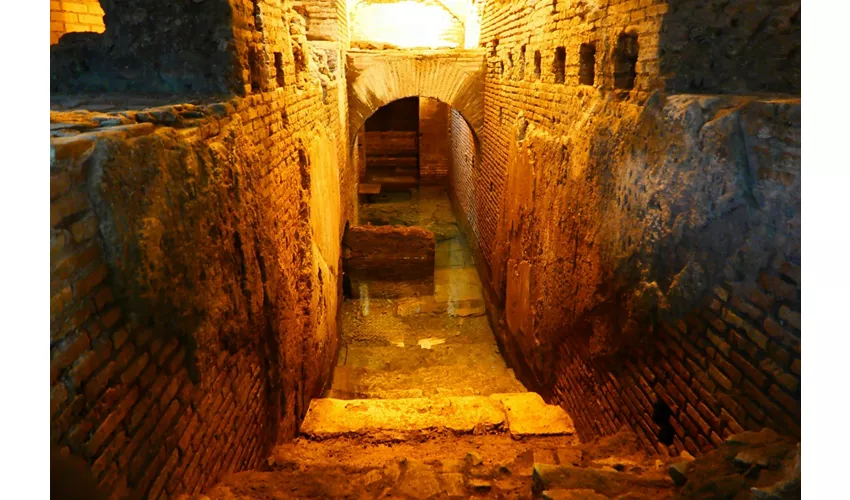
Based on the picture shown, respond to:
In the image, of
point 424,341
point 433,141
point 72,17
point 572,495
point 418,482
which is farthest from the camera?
point 433,141

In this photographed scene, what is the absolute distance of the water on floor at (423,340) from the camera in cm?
638

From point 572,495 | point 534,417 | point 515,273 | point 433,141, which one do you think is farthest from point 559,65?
point 433,141

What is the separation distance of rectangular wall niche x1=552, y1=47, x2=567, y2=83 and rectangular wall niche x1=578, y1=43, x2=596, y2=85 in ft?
1.74

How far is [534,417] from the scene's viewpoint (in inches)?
188

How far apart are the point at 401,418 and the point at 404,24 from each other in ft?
28.8

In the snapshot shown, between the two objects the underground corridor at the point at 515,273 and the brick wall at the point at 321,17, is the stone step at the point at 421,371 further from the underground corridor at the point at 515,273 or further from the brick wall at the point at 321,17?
the brick wall at the point at 321,17

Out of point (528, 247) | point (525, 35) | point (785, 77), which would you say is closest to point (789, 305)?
Result: point (785, 77)

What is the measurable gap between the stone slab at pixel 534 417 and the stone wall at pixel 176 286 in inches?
69.4

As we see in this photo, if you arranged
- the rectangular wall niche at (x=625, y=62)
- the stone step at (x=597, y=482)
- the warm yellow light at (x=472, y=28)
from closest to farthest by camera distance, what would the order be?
the stone step at (x=597, y=482) → the rectangular wall niche at (x=625, y=62) → the warm yellow light at (x=472, y=28)

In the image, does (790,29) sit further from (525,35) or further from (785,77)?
(525,35)

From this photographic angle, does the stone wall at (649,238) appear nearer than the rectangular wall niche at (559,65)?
Yes

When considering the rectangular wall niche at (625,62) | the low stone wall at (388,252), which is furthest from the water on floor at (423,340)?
the rectangular wall niche at (625,62)

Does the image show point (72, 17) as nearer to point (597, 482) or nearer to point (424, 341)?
point (424, 341)

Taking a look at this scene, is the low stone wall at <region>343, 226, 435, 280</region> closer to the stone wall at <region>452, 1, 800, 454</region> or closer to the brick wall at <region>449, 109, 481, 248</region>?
the brick wall at <region>449, 109, 481, 248</region>
